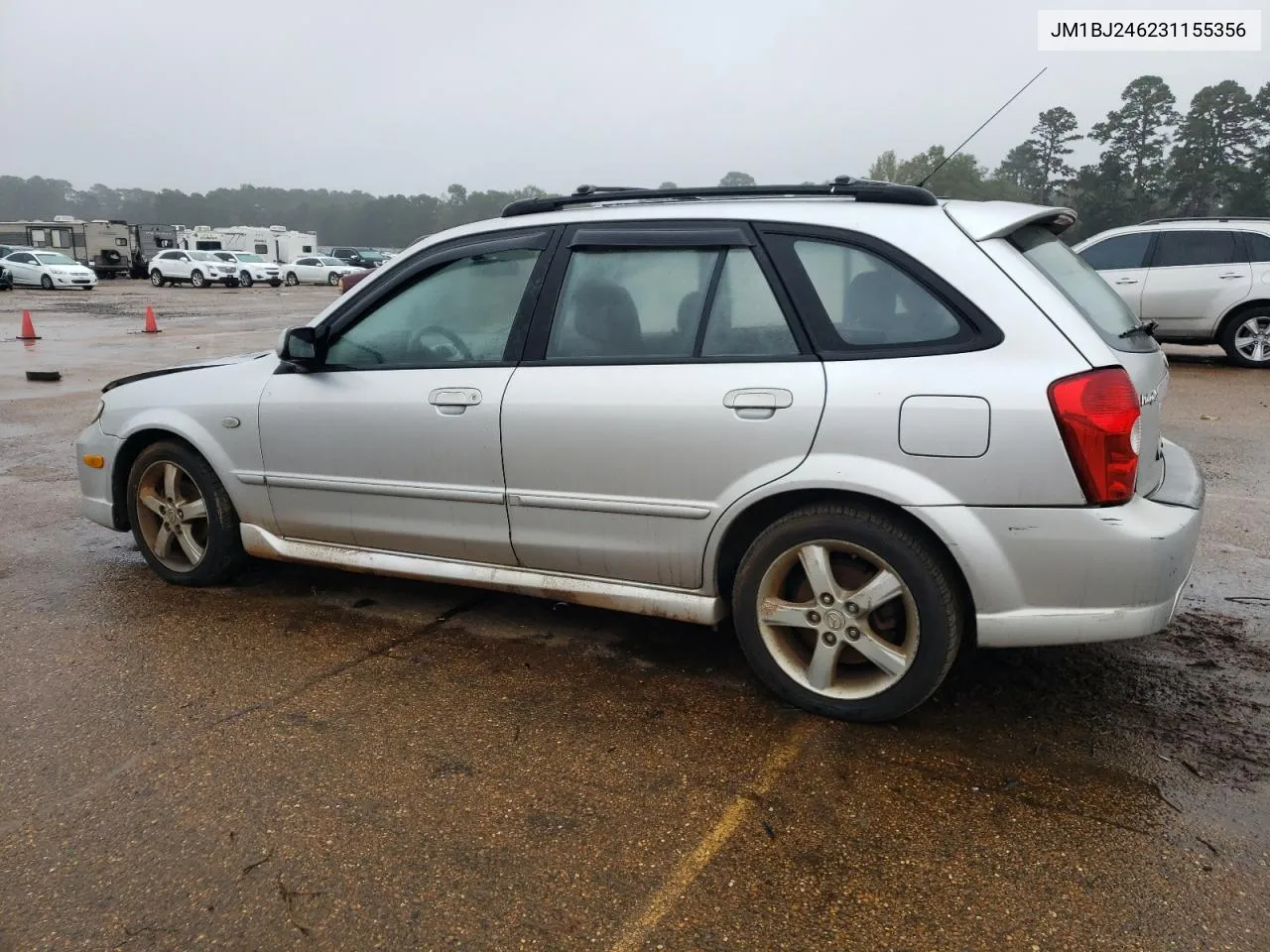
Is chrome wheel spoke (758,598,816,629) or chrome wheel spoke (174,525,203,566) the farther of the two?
chrome wheel spoke (174,525,203,566)

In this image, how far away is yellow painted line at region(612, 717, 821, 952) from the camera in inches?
86.3

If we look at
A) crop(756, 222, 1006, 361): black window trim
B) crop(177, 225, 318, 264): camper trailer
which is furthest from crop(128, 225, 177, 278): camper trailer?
crop(756, 222, 1006, 361): black window trim

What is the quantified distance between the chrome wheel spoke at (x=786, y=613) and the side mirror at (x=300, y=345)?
2.09 metres

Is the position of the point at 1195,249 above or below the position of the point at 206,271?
below

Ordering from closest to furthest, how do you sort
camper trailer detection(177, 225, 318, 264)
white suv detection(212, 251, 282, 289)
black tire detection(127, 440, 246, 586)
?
black tire detection(127, 440, 246, 586) < white suv detection(212, 251, 282, 289) < camper trailer detection(177, 225, 318, 264)

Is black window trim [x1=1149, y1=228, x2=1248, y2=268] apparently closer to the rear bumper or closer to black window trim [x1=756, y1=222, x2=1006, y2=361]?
A: the rear bumper

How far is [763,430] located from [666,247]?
80 cm

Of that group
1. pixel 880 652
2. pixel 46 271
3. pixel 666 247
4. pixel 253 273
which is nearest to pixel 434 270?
pixel 666 247

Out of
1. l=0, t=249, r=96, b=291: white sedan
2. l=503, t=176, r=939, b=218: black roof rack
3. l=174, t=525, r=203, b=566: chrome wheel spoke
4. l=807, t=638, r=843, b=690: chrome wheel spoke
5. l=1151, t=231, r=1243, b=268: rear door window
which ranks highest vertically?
l=0, t=249, r=96, b=291: white sedan

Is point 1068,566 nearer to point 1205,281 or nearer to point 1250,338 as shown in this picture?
point 1205,281

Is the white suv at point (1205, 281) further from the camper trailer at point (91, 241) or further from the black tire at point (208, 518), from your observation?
the camper trailer at point (91, 241)

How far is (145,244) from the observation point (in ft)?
157

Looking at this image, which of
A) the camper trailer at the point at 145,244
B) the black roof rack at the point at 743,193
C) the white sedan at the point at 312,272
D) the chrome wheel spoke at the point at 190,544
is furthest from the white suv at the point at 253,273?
the black roof rack at the point at 743,193

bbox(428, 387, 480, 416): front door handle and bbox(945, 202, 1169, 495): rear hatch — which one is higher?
bbox(945, 202, 1169, 495): rear hatch
